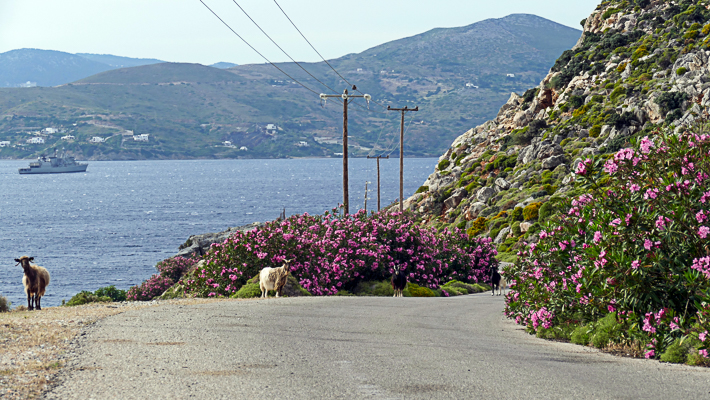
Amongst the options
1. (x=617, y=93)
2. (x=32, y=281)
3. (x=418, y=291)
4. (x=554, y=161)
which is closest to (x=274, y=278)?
(x=32, y=281)

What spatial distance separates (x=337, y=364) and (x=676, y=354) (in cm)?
541

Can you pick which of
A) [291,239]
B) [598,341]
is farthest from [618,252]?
[291,239]

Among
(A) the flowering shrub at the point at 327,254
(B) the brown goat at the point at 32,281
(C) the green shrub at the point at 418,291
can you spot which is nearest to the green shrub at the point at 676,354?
(B) the brown goat at the point at 32,281

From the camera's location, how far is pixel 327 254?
26656 millimetres

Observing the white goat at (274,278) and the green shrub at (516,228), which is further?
the green shrub at (516,228)

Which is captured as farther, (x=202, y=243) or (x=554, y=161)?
(x=554, y=161)

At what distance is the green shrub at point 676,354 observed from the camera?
33.3ft

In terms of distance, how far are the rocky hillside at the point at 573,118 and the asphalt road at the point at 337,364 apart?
3484cm

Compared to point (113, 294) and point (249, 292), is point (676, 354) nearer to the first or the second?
point (249, 292)

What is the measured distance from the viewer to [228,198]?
166500 millimetres

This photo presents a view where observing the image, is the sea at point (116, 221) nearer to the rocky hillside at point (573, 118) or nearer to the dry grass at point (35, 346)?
the rocky hillside at point (573, 118)

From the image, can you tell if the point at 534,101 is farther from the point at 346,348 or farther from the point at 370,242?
the point at 346,348

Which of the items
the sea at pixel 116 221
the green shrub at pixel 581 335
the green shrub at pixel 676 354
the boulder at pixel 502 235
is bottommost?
the sea at pixel 116 221

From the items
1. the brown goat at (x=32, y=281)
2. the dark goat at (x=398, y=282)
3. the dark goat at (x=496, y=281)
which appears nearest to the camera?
the brown goat at (x=32, y=281)
